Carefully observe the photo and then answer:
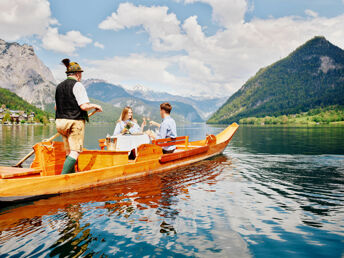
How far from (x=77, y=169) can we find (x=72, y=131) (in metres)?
2.77

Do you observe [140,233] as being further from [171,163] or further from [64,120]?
[171,163]

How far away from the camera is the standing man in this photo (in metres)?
7.34

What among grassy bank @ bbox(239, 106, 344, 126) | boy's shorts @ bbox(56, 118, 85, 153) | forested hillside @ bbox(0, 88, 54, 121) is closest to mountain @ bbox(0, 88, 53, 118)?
forested hillside @ bbox(0, 88, 54, 121)

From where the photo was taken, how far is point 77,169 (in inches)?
380

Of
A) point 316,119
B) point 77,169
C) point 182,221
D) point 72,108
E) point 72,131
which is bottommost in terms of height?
point 182,221

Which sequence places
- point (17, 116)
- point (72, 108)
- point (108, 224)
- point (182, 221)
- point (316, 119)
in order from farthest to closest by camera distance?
point (17, 116) < point (316, 119) < point (72, 108) < point (182, 221) < point (108, 224)

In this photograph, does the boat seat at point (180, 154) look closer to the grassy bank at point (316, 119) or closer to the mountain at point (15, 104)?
the grassy bank at point (316, 119)

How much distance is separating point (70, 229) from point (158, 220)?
2219 millimetres

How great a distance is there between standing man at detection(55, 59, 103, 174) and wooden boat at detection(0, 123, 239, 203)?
3.35 ft

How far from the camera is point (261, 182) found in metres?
10.8

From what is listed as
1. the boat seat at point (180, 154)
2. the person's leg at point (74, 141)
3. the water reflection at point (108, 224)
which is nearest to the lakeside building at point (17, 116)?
the boat seat at point (180, 154)

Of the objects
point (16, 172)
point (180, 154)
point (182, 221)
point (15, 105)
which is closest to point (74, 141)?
point (16, 172)

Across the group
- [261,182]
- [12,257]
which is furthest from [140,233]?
[261,182]

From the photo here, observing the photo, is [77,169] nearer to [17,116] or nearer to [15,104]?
[17,116]
